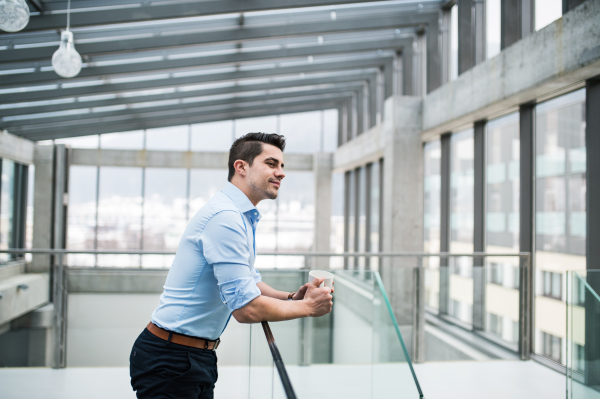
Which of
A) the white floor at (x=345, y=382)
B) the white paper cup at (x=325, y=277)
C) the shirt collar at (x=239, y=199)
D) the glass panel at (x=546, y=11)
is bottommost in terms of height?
the white floor at (x=345, y=382)

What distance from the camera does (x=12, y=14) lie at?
383 centimetres

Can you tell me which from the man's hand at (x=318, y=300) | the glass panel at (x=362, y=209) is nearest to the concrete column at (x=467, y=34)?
the glass panel at (x=362, y=209)

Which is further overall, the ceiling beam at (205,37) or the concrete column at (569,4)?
the ceiling beam at (205,37)

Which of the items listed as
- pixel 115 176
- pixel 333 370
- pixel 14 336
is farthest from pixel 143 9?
pixel 115 176

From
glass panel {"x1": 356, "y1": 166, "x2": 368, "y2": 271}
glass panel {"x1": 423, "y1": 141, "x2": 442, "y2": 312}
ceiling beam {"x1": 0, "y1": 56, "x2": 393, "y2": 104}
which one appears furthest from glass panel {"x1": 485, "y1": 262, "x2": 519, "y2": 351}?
glass panel {"x1": 356, "y1": 166, "x2": 368, "y2": 271}

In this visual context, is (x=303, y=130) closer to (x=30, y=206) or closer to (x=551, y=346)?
(x=30, y=206)

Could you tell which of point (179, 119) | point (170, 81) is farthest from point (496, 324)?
point (179, 119)

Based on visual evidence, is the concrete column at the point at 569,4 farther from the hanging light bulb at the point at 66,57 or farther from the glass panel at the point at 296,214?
the glass panel at the point at 296,214

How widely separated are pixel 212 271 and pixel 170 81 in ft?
29.6

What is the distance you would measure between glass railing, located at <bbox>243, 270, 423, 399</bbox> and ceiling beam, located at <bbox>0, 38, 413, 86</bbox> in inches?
219

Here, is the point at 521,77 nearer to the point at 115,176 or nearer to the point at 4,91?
the point at 4,91

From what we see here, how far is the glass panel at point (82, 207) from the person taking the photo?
14562 millimetres

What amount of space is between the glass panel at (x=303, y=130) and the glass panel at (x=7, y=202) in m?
7.88

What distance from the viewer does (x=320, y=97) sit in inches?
531
